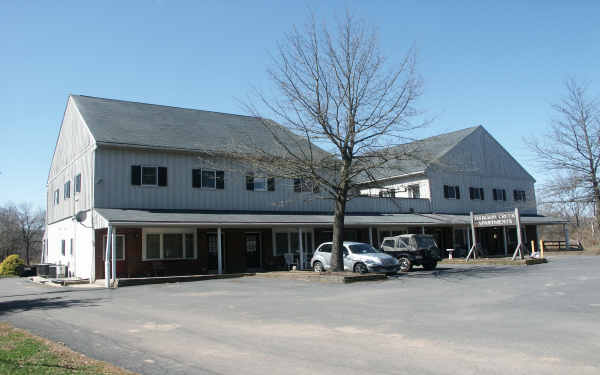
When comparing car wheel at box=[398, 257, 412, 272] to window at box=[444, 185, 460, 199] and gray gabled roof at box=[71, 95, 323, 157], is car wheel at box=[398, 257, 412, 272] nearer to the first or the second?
gray gabled roof at box=[71, 95, 323, 157]

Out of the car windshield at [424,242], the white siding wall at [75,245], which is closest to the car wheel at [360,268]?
the car windshield at [424,242]

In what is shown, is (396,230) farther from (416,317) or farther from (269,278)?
(416,317)

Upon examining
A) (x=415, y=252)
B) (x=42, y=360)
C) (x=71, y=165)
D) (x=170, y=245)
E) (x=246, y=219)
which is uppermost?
(x=71, y=165)

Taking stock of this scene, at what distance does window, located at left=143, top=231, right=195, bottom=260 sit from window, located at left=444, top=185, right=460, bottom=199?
20.6 meters

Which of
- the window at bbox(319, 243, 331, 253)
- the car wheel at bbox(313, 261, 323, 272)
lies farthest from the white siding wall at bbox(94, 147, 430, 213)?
the car wheel at bbox(313, 261, 323, 272)

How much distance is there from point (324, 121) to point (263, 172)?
11.0 feet

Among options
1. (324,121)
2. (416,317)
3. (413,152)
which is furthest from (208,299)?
(413,152)

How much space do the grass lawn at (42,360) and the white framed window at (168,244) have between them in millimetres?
15159

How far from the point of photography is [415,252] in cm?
2319

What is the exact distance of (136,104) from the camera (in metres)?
28.5

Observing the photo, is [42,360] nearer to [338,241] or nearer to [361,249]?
[338,241]

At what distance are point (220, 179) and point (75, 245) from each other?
8.13 m

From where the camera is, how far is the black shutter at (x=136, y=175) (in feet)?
76.3

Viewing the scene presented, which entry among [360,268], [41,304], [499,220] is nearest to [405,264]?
[360,268]
